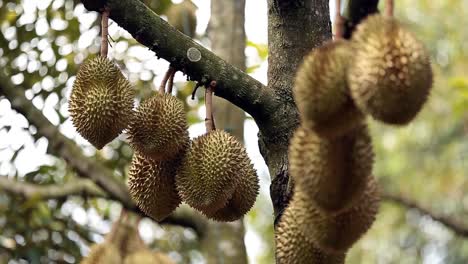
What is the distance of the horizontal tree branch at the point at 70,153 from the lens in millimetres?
2254

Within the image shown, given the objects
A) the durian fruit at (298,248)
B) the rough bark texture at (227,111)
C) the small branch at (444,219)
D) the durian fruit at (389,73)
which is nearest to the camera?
the durian fruit at (389,73)

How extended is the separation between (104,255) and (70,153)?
2.92 ft

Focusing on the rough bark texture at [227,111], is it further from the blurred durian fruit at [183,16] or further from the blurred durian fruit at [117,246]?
the blurred durian fruit at [117,246]

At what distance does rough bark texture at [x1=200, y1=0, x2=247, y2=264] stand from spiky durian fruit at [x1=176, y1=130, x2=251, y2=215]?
91cm

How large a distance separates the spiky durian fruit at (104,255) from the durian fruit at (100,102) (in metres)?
0.30

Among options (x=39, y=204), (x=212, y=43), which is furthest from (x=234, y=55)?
(x=39, y=204)

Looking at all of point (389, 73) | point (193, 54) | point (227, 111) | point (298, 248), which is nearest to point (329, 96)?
point (389, 73)

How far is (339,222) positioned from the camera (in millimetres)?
945

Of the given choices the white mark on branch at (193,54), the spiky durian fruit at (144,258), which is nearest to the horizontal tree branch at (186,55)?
the white mark on branch at (193,54)

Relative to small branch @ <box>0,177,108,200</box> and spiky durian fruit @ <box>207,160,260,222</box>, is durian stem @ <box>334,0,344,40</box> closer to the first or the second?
spiky durian fruit @ <box>207,160,260,222</box>

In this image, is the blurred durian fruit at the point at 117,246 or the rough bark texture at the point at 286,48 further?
the blurred durian fruit at the point at 117,246

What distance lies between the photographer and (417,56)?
88 cm

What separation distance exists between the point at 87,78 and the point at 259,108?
0.29m

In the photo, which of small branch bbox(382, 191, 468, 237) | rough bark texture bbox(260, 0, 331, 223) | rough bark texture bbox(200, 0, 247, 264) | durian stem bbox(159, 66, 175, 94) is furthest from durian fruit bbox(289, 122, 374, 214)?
small branch bbox(382, 191, 468, 237)
